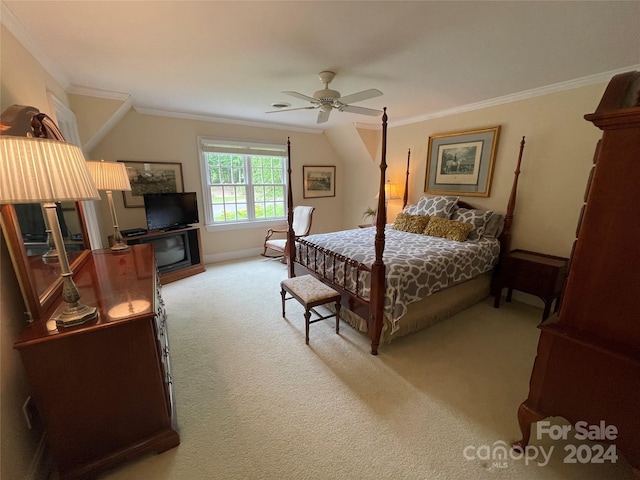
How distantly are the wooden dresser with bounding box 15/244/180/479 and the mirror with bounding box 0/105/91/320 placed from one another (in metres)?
0.11

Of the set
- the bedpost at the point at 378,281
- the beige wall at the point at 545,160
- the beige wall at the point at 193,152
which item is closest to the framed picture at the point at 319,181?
the beige wall at the point at 193,152

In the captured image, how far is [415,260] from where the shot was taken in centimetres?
233

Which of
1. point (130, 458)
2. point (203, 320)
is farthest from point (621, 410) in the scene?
point (203, 320)

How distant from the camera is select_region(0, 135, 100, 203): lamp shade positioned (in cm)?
85

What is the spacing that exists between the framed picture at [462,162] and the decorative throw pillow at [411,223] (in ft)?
2.31

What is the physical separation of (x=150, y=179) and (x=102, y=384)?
11.1 feet

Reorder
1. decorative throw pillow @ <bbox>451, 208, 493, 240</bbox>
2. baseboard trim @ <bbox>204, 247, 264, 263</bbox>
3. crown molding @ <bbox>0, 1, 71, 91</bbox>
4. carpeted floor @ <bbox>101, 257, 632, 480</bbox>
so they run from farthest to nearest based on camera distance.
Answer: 1. baseboard trim @ <bbox>204, 247, 264, 263</bbox>
2. decorative throw pillow @ <bbox>451, 208, 493, 240</bbox>
3. crown molding @ <bbox>0, 1, 71, 91</bbox>
4. carpeted floor @ <bbox>101, 257, 632, 480</bbox>

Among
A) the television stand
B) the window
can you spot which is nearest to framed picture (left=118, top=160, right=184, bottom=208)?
the window

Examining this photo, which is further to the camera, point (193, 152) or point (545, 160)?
point (193, 152)

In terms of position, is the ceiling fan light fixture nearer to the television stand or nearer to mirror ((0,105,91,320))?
the television stand

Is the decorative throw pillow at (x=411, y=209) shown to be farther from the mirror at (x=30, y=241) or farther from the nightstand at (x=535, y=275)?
the mirror at (x=30, y=241)

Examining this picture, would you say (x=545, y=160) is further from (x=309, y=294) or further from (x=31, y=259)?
(x=31, y=259)

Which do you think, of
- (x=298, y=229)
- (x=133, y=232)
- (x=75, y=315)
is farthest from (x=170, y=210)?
(x=75, y=315)

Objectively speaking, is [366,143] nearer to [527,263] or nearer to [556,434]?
[527,263]
